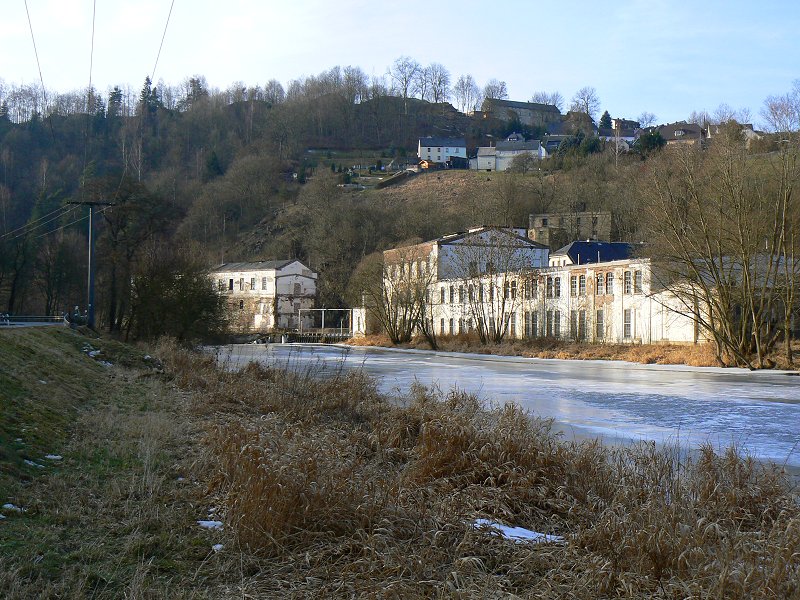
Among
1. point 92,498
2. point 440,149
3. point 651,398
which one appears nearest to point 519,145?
point 440,149

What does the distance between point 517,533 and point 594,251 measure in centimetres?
6839

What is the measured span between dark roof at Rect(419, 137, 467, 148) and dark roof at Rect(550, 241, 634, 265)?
94.3m

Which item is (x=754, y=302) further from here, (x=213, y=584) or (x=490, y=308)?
(x=213, y=584)

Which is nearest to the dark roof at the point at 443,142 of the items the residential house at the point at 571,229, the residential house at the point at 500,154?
the residential house at the point at 500,154

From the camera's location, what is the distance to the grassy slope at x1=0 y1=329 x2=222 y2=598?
18.2ft

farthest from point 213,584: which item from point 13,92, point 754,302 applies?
point 13,92

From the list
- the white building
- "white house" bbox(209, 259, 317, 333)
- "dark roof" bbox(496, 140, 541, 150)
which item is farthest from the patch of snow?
"dark roof" bbox(496, 140, 541, 150)

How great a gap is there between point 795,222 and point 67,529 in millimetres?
39718

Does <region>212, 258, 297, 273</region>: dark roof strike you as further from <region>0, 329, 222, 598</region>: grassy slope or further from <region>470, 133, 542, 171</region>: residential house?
<region>0, 329, 222, 598</region>: grassy slope

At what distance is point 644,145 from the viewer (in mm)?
114062

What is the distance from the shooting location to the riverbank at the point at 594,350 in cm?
4059

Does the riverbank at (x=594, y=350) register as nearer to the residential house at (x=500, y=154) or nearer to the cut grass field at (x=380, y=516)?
the cut grass field at (x=380, y=516)

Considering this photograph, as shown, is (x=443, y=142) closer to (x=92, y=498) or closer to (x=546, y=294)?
(x=546, y=294)

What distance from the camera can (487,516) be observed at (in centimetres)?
768
